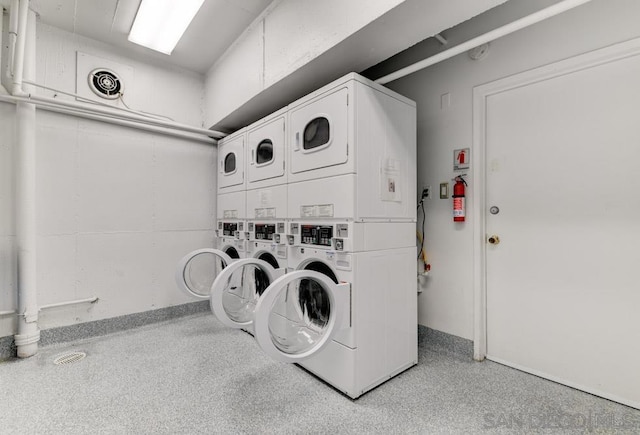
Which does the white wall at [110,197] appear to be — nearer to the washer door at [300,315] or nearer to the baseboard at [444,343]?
the washer door at [300,315]

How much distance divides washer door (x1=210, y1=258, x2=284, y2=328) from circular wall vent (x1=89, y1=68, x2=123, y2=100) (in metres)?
2.55

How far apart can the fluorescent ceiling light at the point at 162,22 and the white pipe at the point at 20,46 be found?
808mm

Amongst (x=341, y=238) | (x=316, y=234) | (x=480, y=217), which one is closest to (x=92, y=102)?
(x=316, y=234)

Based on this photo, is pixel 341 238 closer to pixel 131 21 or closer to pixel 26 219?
pixel 26 219

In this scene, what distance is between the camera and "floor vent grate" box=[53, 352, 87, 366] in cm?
258

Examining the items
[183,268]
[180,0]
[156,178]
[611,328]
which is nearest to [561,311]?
[611,328]

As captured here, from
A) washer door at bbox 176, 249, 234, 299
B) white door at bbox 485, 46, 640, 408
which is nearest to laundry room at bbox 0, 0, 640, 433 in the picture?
white door at bbox 485, 46, 640, 408

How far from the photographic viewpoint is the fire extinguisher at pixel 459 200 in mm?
2564

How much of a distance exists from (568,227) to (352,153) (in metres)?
1.72

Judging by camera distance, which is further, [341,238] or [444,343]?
[444,343]

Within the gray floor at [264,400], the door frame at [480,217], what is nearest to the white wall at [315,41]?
the door frame at [480,217]

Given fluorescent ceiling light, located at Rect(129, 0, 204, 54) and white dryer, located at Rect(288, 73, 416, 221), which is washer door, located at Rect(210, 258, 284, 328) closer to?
white dryer, located at Rect(288, 73, 416, 221)

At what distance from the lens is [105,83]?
3.28 metres

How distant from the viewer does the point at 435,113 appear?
9.26 feet
